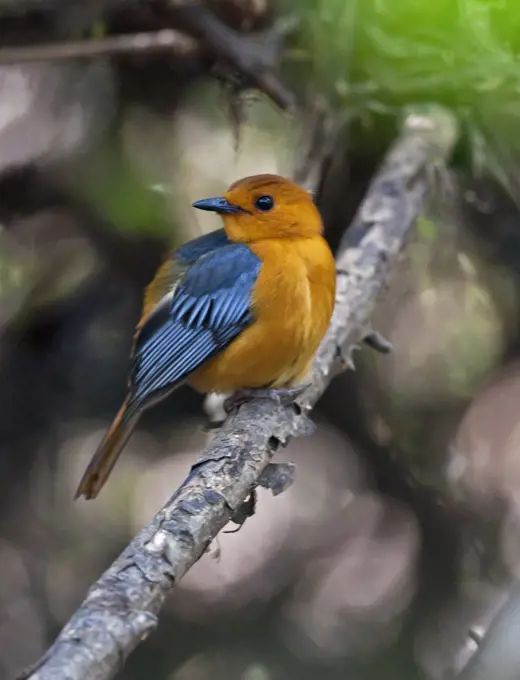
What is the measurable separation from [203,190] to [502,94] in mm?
1413

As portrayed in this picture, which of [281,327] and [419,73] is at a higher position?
[419,73]

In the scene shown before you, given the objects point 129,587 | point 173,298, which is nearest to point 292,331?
point 173,298

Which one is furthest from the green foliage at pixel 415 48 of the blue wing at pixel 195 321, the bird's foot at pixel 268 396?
the bird's foot at pixel 268 396

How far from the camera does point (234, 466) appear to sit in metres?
2.05

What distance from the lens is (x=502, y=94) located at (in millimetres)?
2609

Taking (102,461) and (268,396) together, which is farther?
(102,461)

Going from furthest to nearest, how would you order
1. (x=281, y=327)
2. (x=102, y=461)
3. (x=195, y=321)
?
(x=102, y=461) → (x=195, y=321) → (x=281, y=327)

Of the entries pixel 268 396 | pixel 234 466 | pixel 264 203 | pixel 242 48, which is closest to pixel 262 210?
pixel 264 203

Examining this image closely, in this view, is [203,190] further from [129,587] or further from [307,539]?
[129,587]

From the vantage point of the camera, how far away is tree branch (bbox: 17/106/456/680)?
4.32 feet

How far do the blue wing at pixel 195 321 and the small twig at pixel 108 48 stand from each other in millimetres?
1148

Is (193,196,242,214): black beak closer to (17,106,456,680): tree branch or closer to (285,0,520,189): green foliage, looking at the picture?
(17,106,456,680): tree branch

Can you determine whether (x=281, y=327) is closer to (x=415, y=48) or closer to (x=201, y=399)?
(x=415, y=48)

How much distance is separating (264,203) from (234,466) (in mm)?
1103
